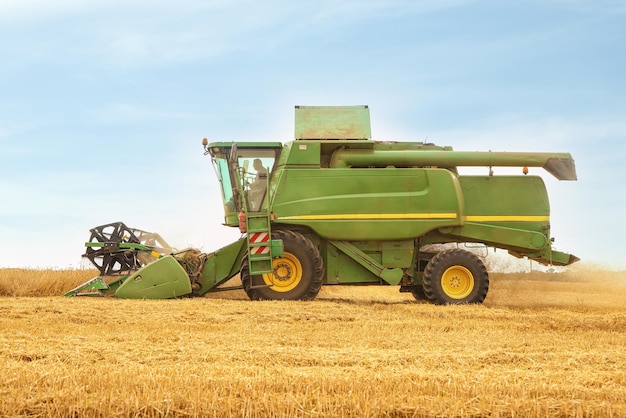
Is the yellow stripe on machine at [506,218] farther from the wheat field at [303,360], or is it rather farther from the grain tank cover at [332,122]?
the grain tank cover at [332,122]

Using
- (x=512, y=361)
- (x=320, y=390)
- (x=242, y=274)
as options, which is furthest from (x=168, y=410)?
(x=242, y=274)

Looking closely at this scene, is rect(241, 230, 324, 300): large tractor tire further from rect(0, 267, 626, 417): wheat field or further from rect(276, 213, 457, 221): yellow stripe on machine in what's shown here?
rect(0, 267, 626, 417): wheat field

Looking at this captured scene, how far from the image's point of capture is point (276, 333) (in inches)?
326

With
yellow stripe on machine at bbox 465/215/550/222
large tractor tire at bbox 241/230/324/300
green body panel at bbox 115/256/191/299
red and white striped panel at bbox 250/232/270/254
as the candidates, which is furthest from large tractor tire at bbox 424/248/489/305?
green body panel at bbox 115/256/191/299

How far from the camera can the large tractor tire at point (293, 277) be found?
1183cm

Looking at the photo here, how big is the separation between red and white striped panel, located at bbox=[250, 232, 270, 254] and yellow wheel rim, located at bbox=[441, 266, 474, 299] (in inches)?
114

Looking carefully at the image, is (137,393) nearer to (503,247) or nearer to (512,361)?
(512,361)

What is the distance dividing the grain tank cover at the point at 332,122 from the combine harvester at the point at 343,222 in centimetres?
2

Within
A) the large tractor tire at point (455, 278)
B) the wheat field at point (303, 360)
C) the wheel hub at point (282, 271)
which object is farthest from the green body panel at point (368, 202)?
the wheat field at point (303, 360)

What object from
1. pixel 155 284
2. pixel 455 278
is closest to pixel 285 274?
pixel 155 284

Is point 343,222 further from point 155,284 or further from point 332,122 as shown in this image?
point 155,284

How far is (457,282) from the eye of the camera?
12.1 m

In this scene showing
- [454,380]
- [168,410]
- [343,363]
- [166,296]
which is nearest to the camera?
[168,410]

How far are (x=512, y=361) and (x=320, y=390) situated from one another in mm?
2305
